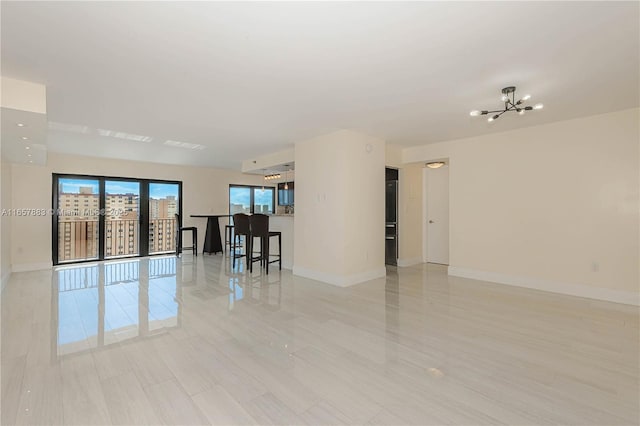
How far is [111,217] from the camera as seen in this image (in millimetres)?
7004

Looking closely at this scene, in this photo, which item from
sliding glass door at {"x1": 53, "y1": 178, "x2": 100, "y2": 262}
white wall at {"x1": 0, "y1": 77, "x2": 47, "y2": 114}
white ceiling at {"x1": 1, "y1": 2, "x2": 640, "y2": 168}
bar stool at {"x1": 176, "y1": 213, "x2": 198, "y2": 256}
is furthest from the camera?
bar stool at {"x1": 176, "y1": 213, "x2": 198, "y2": 256}

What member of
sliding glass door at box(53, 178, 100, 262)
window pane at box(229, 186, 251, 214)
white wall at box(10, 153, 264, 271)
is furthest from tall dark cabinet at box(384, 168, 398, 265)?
sliding glass door at box(53, 178, 100, 262)

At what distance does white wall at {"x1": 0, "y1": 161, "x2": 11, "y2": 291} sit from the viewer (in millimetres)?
4667

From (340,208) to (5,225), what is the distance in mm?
5785

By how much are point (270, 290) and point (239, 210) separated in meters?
5.44

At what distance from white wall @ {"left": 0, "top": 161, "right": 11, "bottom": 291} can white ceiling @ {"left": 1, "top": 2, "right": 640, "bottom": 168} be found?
6.37ft

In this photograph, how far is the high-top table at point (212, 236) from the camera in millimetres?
7910

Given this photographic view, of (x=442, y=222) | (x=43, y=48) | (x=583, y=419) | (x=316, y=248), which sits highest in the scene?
(x=43, y=48)

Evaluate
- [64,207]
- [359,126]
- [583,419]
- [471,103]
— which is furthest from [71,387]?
[64,207]

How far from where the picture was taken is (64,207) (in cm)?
640

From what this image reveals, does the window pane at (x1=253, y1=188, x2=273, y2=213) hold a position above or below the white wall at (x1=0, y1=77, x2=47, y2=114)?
below

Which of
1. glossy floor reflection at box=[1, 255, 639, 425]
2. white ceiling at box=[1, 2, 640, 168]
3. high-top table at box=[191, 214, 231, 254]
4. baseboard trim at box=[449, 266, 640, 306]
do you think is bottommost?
glossy floor reflection at box=[1, 255, 639, 425]

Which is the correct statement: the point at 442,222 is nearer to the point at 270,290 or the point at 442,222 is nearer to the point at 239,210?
the point at 270,290

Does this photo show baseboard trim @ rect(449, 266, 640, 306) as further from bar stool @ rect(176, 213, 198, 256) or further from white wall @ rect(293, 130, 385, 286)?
bar stool @ rect(176, 213, 198, 256)
